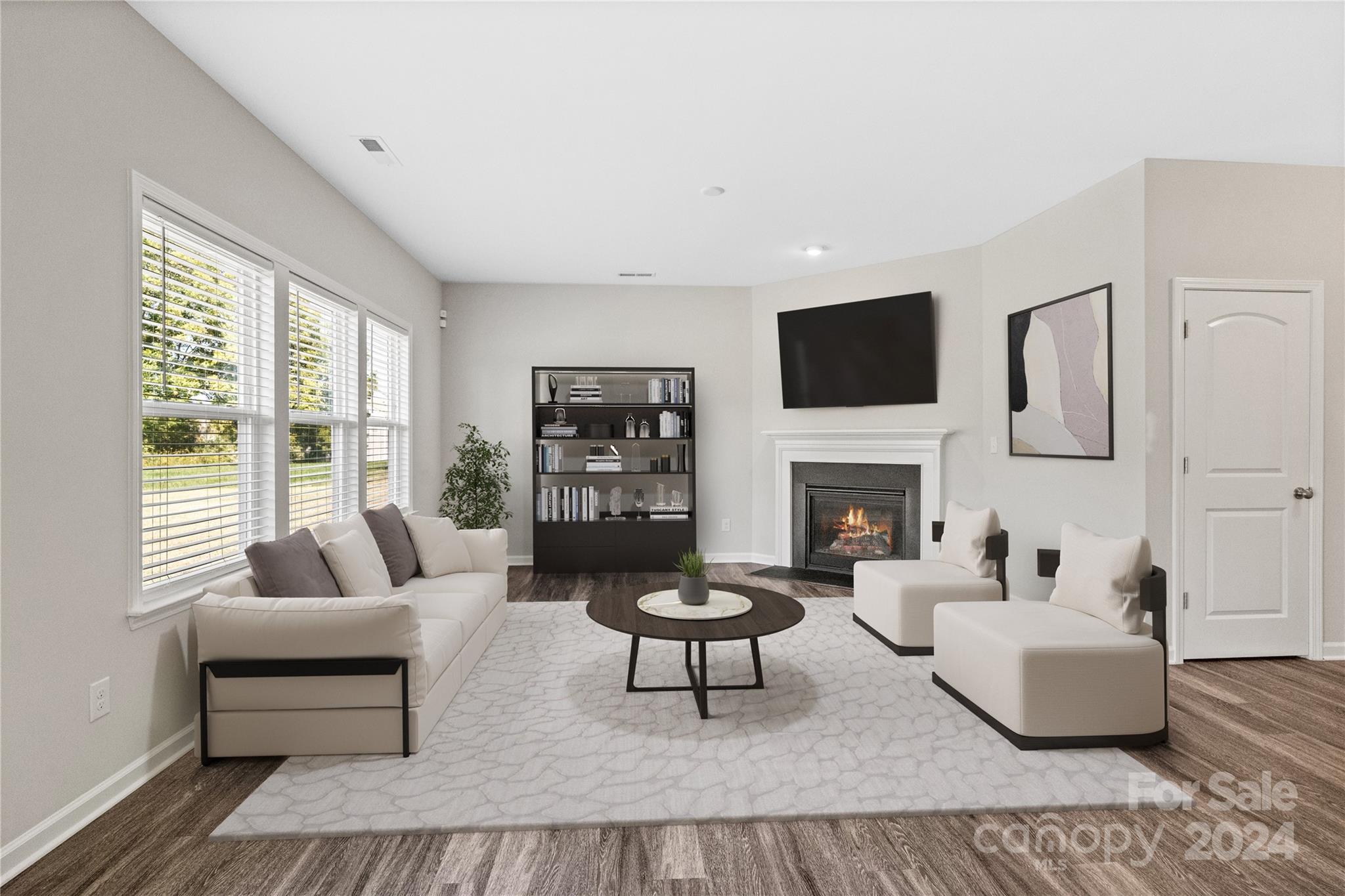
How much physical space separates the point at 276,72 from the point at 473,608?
2595 mm

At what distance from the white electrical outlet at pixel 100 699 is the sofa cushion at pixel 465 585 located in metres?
1.48

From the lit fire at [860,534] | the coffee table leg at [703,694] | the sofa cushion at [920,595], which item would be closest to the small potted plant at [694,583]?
the coffee table leg at [703,694]

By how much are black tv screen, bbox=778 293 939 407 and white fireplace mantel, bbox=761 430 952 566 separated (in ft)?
0.95

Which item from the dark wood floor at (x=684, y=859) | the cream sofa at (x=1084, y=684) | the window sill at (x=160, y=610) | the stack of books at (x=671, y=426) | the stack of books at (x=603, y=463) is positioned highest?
the stack of books at (x=671, y=426)

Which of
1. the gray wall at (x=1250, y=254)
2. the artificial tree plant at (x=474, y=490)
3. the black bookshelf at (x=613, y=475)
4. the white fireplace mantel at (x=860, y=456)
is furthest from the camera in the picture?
the black bookshelf at (x=613, y=475)

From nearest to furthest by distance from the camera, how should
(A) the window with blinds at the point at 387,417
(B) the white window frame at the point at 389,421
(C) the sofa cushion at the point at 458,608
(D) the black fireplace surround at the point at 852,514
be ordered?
(C) the sofa cushion at the point at 458,608 → (B) the white window frame at the point at 389,421 → (A) the window with blinds at the point at 387,417 → (D) the black fireplace surround at the point at 852,514

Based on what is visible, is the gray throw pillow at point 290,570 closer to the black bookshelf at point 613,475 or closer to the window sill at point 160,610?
the window sill at point 160,610

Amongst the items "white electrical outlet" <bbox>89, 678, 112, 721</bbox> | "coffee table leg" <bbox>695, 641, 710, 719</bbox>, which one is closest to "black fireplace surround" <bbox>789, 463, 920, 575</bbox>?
"coffee table leg" <bbox>695, 641, 710, 719</bbox>

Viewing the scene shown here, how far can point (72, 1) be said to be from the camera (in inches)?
79.9

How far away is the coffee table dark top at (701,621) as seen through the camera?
9.09 feet

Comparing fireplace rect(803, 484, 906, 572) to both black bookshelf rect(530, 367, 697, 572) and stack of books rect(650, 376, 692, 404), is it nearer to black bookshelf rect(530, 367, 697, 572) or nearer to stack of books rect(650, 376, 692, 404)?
black bookshelf rect(530, 367, 697, 572)

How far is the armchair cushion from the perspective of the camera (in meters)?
2.35

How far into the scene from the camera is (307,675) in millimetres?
2369

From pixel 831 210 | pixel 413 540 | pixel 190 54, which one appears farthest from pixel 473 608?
pixel 831 210
